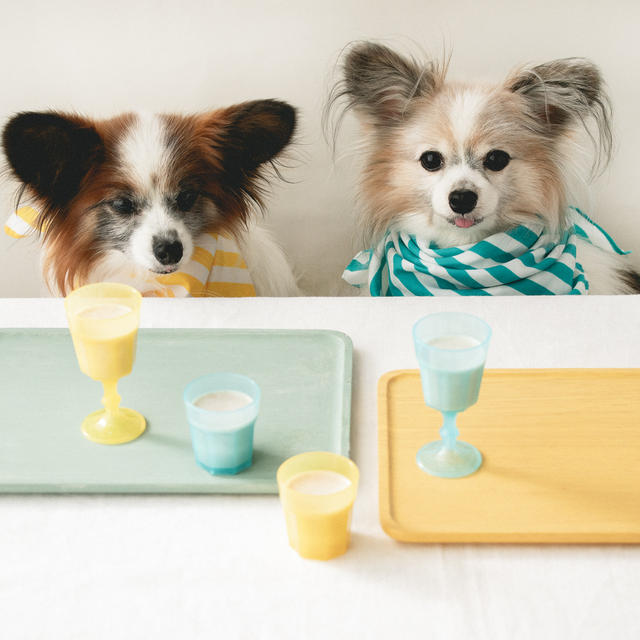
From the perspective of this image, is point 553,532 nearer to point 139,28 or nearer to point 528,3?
point 528,3

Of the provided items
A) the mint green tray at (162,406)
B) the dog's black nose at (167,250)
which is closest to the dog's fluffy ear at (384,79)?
the dog's black nose at (167,250)

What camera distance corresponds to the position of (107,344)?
1.06m

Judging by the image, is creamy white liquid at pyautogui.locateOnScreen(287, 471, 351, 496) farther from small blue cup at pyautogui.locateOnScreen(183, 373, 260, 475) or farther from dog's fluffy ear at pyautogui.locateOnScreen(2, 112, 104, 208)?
dog's fluffy ear at pyautogui.locateOnScreen(2, 112, 104, 208)

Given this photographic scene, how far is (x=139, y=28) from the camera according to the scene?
6.28ft

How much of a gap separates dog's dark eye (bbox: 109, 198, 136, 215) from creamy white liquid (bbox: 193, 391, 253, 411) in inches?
29.7

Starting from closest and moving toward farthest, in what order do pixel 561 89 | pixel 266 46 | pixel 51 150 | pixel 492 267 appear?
pixel 51 150
pixel 561 89
pixel 492 267
pixel 266 46

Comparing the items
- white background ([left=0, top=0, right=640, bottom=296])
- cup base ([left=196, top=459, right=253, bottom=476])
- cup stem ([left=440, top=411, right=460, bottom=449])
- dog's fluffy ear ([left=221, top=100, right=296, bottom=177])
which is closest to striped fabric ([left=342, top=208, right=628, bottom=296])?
white background ([left=0, top=0, right=640, bottom=296])

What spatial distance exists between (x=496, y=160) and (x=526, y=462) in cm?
91

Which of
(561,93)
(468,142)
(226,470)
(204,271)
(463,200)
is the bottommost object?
(204,271)

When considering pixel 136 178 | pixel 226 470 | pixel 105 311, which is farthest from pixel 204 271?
pixel 226 470

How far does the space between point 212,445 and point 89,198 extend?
889 millimetres

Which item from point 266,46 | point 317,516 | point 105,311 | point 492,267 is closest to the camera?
point 317,516

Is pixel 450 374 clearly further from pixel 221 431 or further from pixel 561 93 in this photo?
pixel 561 93

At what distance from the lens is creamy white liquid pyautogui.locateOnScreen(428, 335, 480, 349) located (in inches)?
39.8
